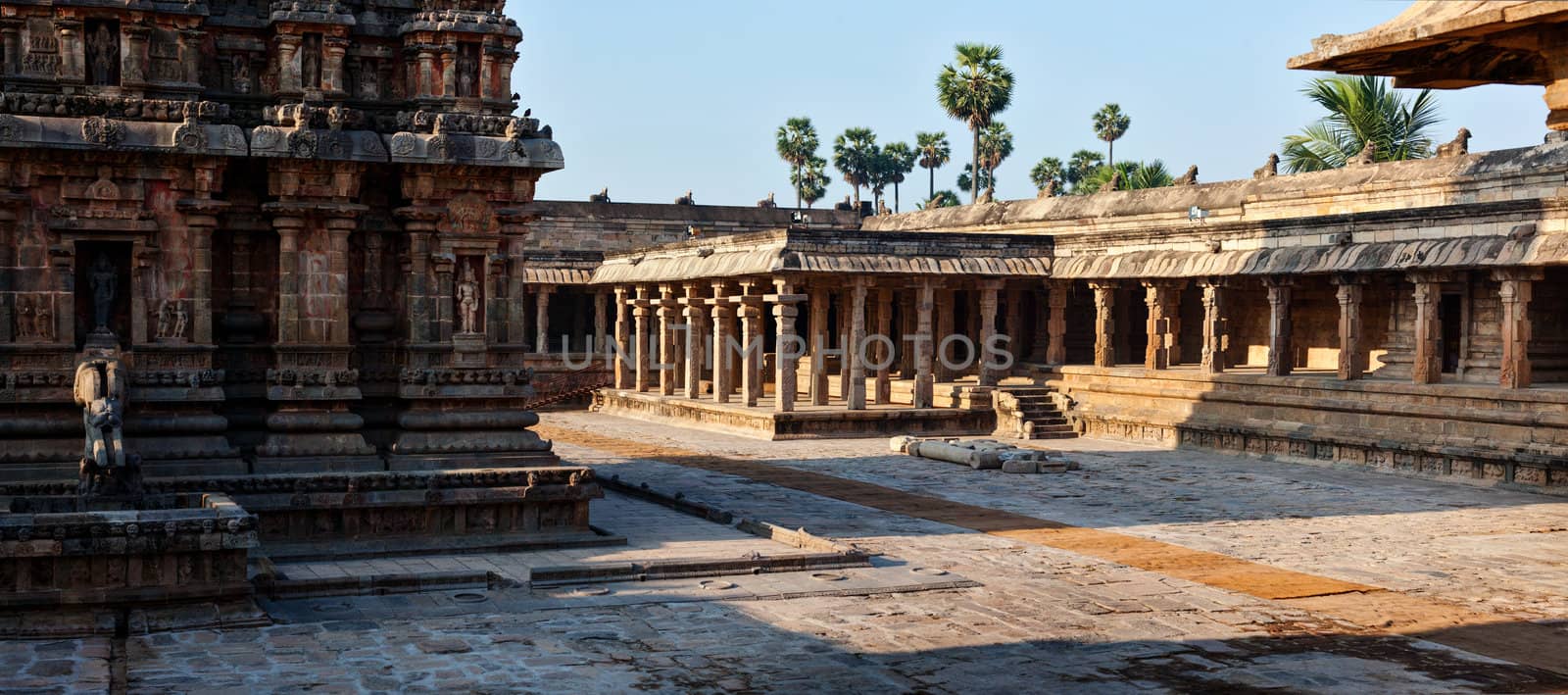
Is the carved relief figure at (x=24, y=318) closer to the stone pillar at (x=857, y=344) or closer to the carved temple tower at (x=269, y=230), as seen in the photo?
the carved temple tower at (x=269, y=230)

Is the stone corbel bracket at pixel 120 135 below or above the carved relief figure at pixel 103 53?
below

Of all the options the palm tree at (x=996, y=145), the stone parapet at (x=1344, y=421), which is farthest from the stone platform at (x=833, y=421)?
the palm tree at (x=996, y=145)

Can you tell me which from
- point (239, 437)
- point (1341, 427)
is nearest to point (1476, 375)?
point (1341, 427)

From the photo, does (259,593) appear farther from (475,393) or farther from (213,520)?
(475,393)

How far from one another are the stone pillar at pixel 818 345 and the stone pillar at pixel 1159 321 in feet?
21.8

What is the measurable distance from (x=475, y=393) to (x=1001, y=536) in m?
6.05

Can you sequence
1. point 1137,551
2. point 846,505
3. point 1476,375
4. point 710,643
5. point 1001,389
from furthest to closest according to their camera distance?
point 1001,389
point 1476,375
point 846,505
point 1137,551
point 710,643

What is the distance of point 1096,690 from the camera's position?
34.2 feet

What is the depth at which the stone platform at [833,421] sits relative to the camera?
30.3 metres

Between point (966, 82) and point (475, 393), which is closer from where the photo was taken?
point (475, 393)

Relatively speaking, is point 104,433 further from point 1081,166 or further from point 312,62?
point 1081,166

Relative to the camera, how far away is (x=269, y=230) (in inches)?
634

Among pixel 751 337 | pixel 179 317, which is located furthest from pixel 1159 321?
pixel 179 317

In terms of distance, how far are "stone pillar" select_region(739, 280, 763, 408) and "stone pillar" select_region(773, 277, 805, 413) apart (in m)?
1.19
